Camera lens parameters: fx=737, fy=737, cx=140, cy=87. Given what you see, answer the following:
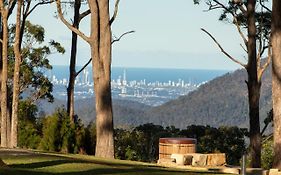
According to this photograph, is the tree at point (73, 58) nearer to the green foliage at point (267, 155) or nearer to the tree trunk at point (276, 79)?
the green foliage at point (267, 155)

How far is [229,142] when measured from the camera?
37.7 meters

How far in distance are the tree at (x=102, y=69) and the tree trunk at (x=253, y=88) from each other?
5.83 meters

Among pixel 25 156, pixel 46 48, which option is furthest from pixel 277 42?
pixel 46 48

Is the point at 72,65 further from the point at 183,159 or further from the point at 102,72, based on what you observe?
the point at 183,159

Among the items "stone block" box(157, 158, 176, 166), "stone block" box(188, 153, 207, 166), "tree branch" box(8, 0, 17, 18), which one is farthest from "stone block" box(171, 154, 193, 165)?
"tree branch" box(8, 0, 17, 18)

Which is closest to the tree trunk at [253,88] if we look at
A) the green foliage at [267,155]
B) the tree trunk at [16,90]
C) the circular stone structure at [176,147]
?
the circular stone structure at [176,147]

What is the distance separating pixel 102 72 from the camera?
2058 cm

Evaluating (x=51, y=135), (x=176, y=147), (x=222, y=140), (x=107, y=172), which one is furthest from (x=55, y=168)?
(x=222, y=140)

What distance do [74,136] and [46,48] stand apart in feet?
62.2

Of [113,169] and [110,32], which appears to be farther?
[110,32]

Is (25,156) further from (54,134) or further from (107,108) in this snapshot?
(54,134)

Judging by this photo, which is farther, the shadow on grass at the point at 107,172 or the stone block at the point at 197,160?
the stone block at the point at 197,160

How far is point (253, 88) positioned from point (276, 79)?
7.07 m

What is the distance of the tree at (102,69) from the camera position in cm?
2053
